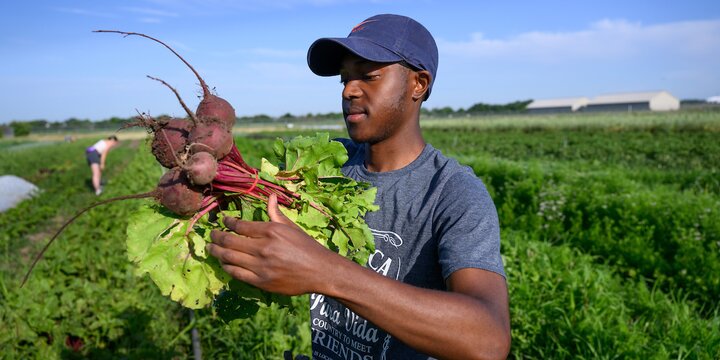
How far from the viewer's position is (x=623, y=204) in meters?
6.69

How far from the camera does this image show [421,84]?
1988 mm

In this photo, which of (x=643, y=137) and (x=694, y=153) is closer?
(x=694, y=153)

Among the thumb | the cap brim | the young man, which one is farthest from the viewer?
the cap brim

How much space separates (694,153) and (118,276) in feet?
64.2

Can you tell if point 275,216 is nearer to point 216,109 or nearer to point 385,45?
point 216,109

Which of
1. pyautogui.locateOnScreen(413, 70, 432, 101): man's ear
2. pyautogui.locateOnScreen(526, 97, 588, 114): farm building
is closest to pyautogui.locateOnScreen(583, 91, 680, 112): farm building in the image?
pyautogui.locateOnScreen(526, 97, 588, 114): farm building

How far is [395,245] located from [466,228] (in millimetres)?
364

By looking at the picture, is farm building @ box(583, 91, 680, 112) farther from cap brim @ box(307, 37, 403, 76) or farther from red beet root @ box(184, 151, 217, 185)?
red beet root @ box(184, 151, 217, 185)

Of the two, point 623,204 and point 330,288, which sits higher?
point 330,288

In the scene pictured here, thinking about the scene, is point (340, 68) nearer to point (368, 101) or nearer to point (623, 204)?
point (368, 101)

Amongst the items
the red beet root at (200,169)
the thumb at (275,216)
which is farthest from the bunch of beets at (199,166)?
the thumb at (275,216)

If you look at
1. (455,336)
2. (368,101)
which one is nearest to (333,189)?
(368,101)

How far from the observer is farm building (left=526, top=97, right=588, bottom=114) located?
80.6m

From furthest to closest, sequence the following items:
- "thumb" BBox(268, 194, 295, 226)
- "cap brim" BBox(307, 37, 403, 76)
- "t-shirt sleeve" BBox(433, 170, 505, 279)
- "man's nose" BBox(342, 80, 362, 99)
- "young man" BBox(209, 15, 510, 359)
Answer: "man's nose" BBox(342, 80, 362, 99)
"cap brim" BBox(307, 37, 403, 76)
"t-shirt sleeve" BBox(433, 170, 505, 279)
"thumb" BBox(268, 194, 295, 226)
"young man" BBox(209, 15, 510, 359)
